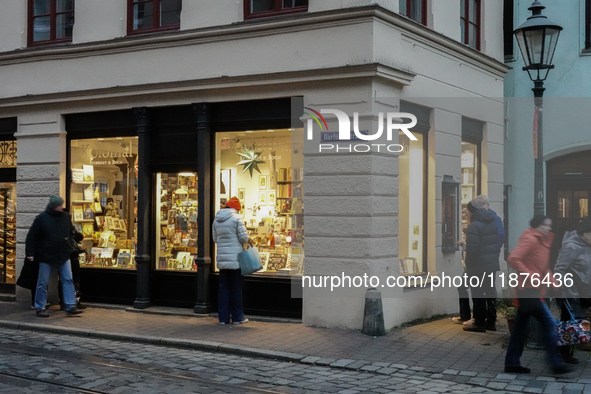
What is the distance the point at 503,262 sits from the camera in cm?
1479

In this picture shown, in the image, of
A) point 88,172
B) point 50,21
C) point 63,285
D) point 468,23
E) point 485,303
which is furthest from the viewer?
point 468,23

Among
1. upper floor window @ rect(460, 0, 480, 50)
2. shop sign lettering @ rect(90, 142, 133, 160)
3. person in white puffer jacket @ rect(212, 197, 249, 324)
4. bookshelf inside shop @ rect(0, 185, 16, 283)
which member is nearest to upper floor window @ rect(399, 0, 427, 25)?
upper floor window @ rect(460, 0, 480, 50)

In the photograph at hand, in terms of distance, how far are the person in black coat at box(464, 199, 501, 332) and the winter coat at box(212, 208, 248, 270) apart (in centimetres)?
340

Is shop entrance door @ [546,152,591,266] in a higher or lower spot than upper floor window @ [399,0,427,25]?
lower

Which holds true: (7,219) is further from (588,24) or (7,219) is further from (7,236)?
(588,24)

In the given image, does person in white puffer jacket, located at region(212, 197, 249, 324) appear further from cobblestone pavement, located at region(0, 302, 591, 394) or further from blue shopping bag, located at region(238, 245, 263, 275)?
cobblestone pavement, located at region(0, 302, 591, 394)

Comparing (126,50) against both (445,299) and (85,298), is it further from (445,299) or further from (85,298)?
(445,299)

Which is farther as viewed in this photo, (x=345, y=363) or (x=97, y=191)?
(x=97, y=191)

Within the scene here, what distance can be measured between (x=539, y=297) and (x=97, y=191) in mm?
8555

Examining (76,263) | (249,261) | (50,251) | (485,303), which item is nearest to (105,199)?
(76,263)

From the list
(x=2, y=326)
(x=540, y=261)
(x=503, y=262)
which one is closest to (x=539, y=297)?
(x=540, y=261)

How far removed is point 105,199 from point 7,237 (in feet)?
8.07

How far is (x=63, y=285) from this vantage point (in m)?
12.1

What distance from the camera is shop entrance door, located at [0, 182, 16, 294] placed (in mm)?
14336
